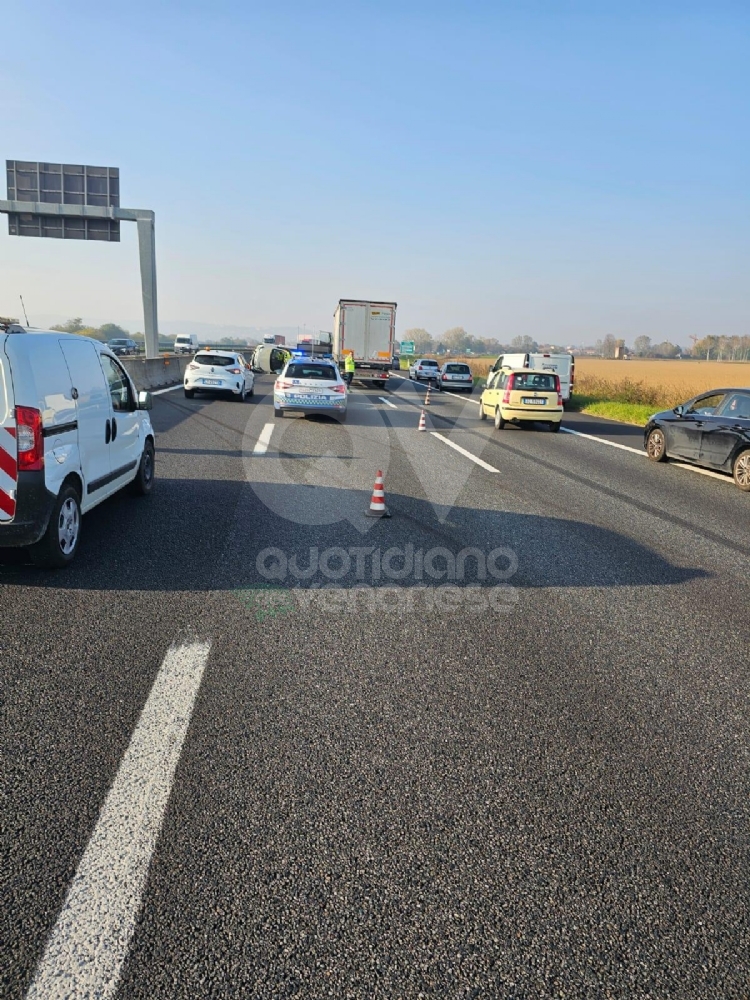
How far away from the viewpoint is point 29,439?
18.4 ft

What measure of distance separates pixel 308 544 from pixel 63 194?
34.9 metres

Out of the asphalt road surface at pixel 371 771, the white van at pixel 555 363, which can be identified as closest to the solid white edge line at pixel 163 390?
the white van at pixel 555 363

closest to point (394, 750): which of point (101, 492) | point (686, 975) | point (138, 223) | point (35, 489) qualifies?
point (686, 975)

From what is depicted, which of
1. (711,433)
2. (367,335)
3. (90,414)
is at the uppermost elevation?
(367,335)

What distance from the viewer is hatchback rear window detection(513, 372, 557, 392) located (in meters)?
19.4

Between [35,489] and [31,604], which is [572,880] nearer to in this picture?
[31,604]

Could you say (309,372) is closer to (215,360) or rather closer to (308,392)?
(308,392)

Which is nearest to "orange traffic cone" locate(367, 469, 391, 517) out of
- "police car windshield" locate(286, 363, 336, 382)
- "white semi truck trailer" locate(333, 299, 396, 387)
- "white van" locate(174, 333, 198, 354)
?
"police car windshield" locate(286, 363, 336, 382)

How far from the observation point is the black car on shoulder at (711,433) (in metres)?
11.9

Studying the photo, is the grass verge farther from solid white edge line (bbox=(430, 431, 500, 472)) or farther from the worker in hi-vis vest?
the worker in hi-vis vest

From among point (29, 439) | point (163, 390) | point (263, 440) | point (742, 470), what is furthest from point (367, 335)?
point (29, 439)

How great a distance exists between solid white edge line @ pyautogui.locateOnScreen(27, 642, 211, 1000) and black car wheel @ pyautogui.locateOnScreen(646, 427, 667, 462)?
12466mm

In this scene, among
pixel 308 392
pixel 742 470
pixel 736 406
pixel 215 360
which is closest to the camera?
pixel 742 470

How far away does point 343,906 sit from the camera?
2.54 metres
